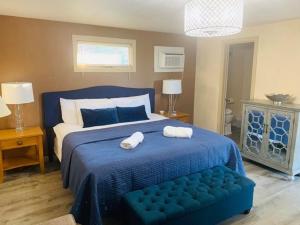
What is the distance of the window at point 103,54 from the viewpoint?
3.68 meters

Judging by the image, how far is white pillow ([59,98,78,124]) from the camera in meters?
3.41

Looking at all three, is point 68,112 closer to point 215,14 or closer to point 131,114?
point 131,114

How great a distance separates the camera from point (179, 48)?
460 cm

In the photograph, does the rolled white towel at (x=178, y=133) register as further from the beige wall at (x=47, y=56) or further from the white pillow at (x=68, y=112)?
the beige wall at (x=47, y=56)

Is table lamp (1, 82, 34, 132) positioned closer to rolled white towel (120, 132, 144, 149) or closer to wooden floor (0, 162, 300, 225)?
wooden floor (0, 162, 300, 225)

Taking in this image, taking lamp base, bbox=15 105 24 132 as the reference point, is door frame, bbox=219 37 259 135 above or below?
above

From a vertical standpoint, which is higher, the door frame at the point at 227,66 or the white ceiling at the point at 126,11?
the white ceiling at the point at 126,11

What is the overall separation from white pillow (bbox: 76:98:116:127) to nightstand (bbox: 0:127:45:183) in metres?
0.58

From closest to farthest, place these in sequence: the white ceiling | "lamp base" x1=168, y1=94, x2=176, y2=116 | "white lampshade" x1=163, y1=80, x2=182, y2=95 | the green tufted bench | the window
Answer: the green tufted bench → the white ceiling → the window → "white lampshade" x1=163, y1=80, x2=182, y2=95 → "lamp base" x1=168, y1=94, x2=176, y2=116

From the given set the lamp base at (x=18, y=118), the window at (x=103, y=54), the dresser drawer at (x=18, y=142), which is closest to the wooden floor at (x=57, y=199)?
the dresser drawer at (x=18, y=142)

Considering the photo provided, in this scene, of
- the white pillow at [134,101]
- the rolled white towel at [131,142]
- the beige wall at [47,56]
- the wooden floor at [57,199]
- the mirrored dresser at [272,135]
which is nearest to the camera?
the wooden floor at [57,199]

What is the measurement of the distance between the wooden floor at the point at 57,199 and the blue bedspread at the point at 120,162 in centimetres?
29

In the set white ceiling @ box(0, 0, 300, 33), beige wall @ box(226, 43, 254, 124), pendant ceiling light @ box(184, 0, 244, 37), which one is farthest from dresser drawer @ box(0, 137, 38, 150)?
beige wall @ box(226, 43, 254, 124)

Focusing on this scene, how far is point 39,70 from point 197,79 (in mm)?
3081
